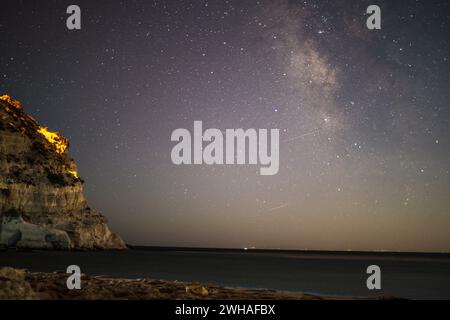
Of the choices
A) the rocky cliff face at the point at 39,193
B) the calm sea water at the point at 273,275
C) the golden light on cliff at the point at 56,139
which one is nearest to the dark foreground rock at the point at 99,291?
the calm sea water at the point at 273,275

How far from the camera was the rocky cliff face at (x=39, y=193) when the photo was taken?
105m

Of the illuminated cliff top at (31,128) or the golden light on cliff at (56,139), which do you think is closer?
the illuminated cliff top at (31,128)

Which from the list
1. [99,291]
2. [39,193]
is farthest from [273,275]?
[39,193]

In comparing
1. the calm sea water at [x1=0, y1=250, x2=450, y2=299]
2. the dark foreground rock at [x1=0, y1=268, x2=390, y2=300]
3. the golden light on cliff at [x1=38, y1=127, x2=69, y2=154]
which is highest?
the golden light on cliff at [x1=38, y1=127, x2=69, y2=154]

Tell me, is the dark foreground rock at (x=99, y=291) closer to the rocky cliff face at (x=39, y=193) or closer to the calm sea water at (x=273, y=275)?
the calm sea water at (x=273, y=275)

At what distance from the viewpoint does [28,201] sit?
111 meters

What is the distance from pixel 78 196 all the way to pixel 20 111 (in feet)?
108

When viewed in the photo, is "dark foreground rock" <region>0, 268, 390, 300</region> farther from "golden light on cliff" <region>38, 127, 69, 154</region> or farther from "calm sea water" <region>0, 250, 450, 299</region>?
"golden light on cliff" <region>38, 127, 69, 154</region>

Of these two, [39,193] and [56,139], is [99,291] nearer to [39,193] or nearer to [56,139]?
[39,193]

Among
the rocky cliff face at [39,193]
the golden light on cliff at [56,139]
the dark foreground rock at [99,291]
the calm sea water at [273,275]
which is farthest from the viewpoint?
the golden light on cliff at [56,139]

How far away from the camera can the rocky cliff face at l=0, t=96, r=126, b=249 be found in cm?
10462

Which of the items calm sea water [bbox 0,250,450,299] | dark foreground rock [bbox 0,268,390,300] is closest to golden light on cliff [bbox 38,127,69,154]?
calm sea water [bbox 0,250,450,299]

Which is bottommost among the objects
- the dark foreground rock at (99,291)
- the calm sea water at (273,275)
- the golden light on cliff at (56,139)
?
the calm sea water at (273,275)
